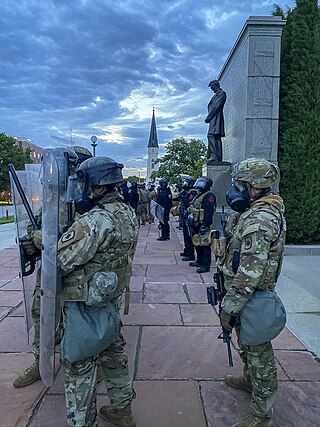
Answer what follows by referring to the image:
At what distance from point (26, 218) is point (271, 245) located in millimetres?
1955

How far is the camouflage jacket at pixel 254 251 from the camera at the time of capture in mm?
2217

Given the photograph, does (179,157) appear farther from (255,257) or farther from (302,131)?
(255,257)

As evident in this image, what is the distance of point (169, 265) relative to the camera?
7.59 m

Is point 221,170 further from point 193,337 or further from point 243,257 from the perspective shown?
point 243,257

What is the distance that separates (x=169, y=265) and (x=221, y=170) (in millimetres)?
3708

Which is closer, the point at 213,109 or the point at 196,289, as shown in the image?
the point at 196,289

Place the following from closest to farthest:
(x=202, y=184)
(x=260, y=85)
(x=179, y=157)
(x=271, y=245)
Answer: (x=271, y=245) < (x=202, y=184) < (x=260, y=85) < (x=179, y=157)

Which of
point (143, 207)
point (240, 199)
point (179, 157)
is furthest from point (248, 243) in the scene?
point (179, 157)

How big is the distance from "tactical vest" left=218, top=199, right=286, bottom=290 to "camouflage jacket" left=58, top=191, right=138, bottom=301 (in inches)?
26.2

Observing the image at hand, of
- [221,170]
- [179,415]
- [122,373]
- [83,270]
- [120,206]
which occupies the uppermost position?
[221,170]

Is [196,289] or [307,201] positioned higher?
[307,201]

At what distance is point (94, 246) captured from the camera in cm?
208

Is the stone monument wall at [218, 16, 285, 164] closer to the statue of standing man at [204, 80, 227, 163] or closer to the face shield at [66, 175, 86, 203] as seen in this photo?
the statue of standing man at [204, 80, 227, 163]

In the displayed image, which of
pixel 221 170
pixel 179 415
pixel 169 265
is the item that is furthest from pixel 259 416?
pixel 221 170
